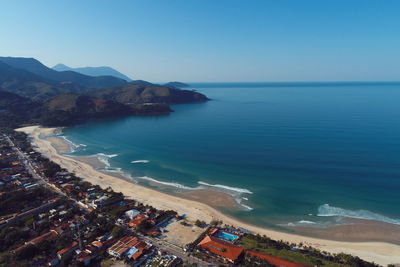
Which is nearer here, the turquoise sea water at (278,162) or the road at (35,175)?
the turquoise sea water at (278,162)

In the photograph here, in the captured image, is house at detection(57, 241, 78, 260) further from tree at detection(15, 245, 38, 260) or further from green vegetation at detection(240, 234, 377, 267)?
green vegetation at detection(240, 234, 377, 267)

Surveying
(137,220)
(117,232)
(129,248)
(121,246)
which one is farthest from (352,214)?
(117,232)

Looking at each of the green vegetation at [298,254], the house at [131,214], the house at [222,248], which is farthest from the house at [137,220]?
the green vegetation at [298,254]

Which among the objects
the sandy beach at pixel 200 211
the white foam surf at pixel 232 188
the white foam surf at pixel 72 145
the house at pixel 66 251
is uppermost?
the white foam surf at pixel 72 145

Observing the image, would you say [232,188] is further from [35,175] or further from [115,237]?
[35,175]

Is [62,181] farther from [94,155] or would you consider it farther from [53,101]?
[53,101]

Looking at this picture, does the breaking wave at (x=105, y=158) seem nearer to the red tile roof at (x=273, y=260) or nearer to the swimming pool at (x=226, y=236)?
the swimming pool at (x=226, y=236)
